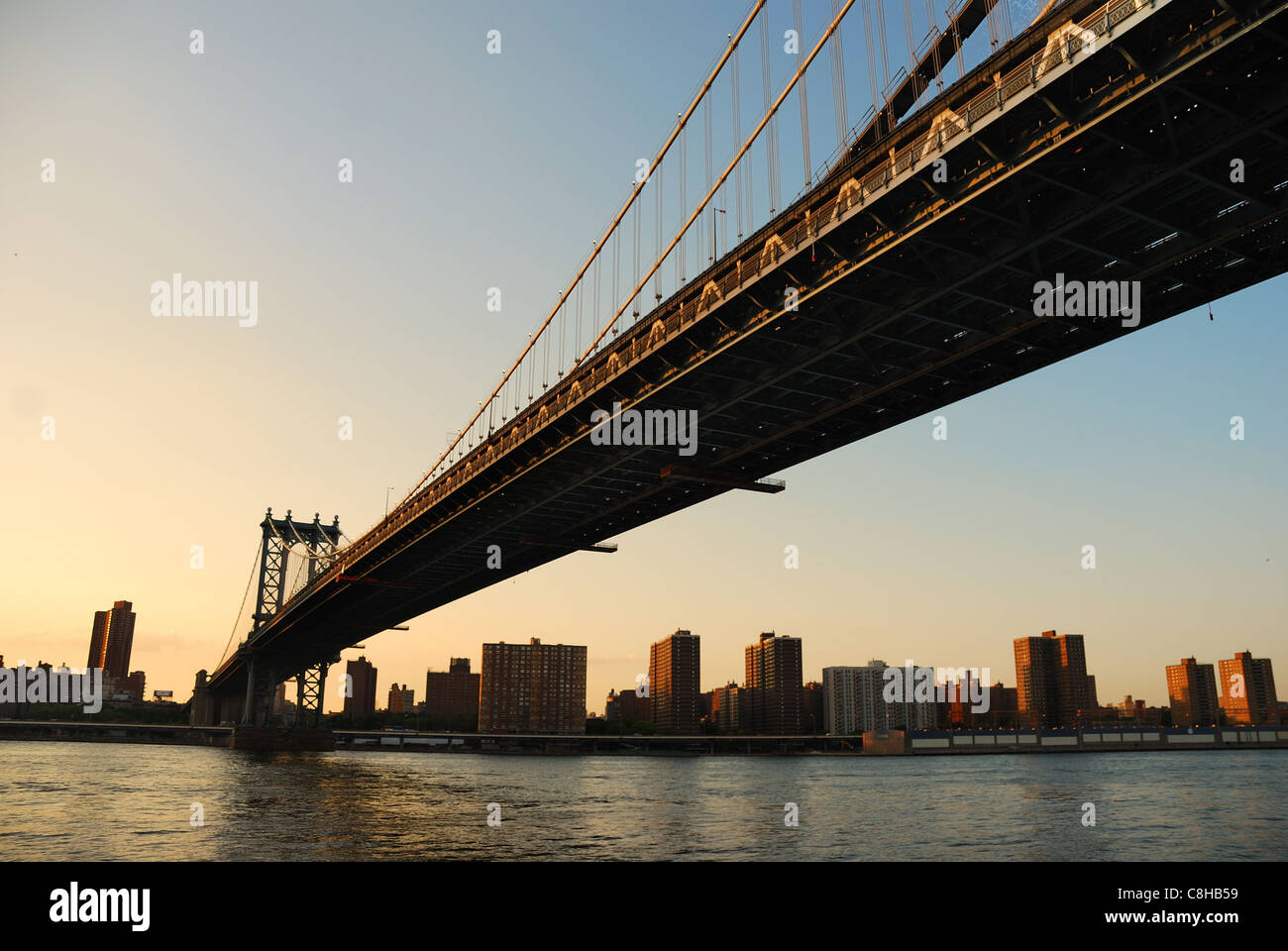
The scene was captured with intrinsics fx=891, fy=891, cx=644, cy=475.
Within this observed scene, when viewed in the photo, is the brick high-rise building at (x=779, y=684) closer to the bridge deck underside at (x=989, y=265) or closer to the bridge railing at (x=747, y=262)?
the bridge railing at (x=747, y=262)

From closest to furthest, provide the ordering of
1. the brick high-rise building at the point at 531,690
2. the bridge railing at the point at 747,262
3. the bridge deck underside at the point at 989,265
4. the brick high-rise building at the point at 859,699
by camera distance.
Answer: the bridge railing at the point at 747,262
the bridge deck underside at the point at 989,265
the brick high-rise building at the point at 531,690
the brick high-rise building at the point at 859,699

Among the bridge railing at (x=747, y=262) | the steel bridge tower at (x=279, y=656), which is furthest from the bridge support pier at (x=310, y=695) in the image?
the bridge railing at (x=747, y=262)

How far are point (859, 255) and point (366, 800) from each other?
29.8 m

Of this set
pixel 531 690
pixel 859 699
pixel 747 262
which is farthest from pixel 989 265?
pixel 859 699

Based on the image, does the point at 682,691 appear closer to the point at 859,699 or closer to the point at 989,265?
the point at 859,699

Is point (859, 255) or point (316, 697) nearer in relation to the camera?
point (859, 255)

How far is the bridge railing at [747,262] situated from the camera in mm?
16109

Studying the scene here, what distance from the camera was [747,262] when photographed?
25625mm

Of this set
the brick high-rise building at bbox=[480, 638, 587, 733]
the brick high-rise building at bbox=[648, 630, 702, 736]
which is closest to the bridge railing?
the brick high-rise building at bbox=[480, 638, 587, 733]

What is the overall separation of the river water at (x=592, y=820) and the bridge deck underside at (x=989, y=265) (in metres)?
13.9

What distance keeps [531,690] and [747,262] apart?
562ft
